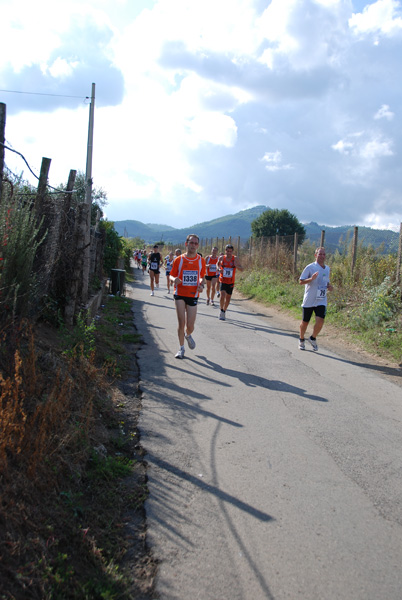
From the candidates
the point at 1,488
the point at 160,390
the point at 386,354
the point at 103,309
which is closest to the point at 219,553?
the point at 1,488

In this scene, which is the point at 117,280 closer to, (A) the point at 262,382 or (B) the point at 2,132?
(A) the point at 262,382

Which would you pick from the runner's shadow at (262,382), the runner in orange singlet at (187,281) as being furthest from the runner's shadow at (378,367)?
the runner in orange singlet at (187,281)

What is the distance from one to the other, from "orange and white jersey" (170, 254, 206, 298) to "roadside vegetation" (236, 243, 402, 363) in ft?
12.1

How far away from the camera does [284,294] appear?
1627 centimetres

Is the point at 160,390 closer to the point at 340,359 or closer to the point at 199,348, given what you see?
the point at 199,348

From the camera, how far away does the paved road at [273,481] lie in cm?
265

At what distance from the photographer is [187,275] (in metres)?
7.85

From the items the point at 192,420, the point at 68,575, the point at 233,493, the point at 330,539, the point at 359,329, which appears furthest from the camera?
the point at 359,329

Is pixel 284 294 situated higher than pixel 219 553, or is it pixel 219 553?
pixel 284 294

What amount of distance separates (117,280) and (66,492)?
44.6ft

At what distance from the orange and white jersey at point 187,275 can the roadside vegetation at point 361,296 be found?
368 centimetres

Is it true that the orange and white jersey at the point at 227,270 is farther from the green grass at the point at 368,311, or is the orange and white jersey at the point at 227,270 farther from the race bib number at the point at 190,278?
the race bib number at the point at 190,278

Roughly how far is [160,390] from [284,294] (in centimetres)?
1095

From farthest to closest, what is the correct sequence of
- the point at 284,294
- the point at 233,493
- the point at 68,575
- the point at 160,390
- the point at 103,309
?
the point at 284,294, the point at 103,309, the point at 160,390, the point at 233,493, the point at 68,575
